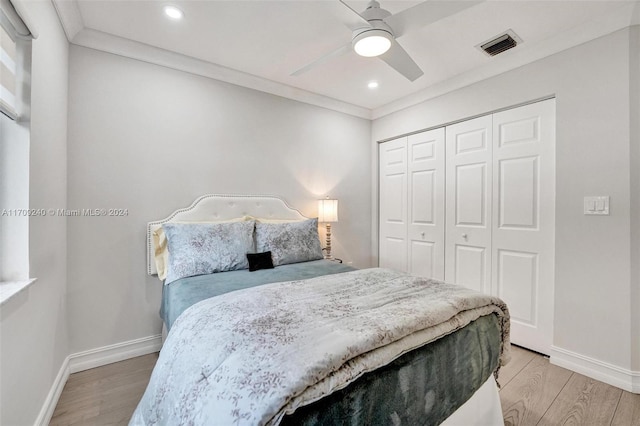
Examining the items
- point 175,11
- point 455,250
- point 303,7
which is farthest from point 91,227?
point 455,250

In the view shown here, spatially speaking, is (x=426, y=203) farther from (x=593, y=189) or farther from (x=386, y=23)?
(x=386, y=23)

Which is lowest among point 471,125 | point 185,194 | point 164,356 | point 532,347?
point 532,347

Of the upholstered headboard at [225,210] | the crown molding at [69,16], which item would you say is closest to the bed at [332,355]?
the upholstered headboard at [225,210]

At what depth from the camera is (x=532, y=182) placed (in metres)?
2.44

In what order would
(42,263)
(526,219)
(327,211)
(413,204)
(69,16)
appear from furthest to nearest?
1. (413,204)
2. (327,211)
3. (526,219)
4. (69,16)
5. (42,263)

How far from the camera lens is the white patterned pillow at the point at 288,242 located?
94.3 inches

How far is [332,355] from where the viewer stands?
2.92 feet

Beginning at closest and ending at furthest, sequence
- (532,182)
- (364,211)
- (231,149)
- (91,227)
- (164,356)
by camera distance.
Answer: (164,356) → (91,227) → (532,182) → (231,149) → (364,211)

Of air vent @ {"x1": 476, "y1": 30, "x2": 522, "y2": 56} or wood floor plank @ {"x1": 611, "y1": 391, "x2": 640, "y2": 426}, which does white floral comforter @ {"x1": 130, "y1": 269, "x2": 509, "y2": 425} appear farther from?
air vent @ {"x1": 476, "y1": 30, "x2": 522, "y2": 56}

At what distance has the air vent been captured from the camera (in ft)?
7.20

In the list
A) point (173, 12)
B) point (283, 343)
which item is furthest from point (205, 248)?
point (173, 12)

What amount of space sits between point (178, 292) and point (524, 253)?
273 cm

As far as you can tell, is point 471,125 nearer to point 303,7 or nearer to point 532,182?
point 532,182

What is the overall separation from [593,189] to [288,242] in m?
2.31
